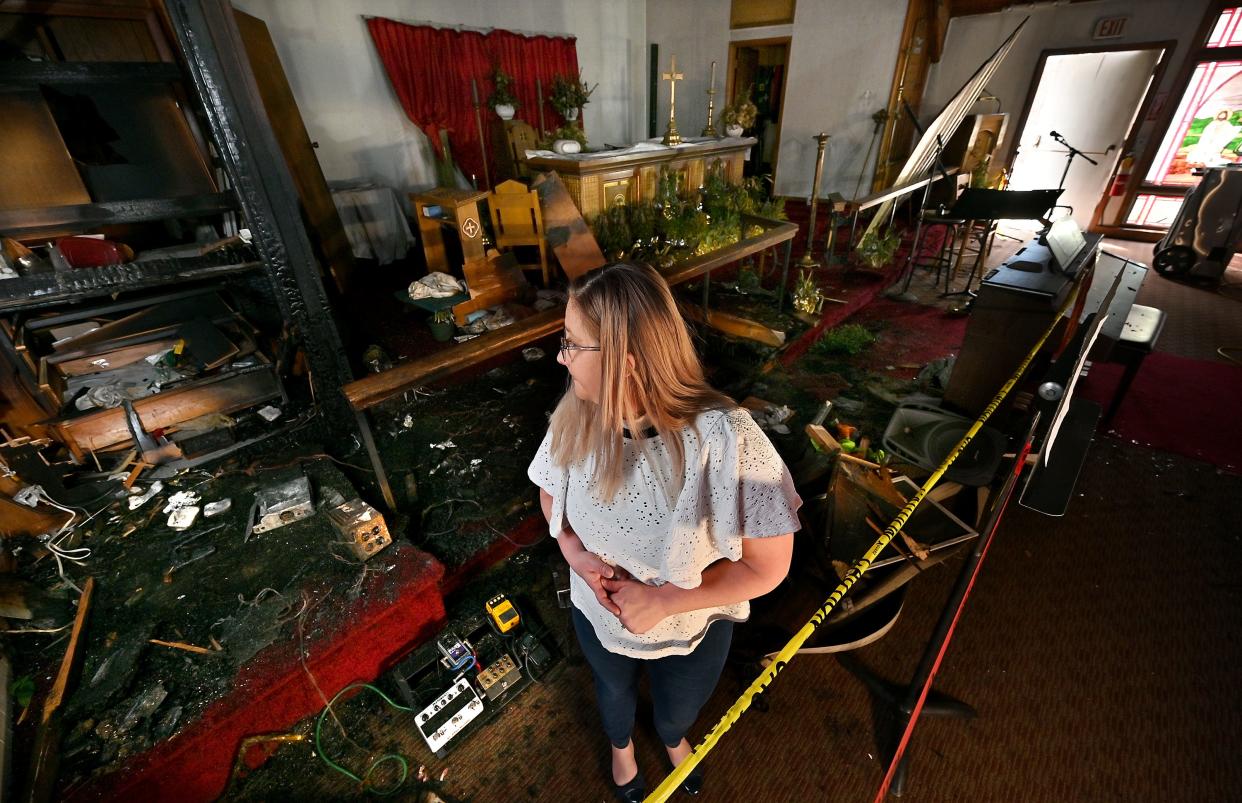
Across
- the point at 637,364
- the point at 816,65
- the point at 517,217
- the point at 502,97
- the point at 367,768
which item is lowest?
the point at 367,768

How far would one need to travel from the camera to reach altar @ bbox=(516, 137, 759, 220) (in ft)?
17.4

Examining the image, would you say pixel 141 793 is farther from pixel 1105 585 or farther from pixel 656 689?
pixel 1105 585

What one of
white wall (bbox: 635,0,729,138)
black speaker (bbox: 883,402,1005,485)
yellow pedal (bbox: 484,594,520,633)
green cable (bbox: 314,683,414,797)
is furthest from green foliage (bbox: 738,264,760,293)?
white wall (bbox: 635,0,729,138)

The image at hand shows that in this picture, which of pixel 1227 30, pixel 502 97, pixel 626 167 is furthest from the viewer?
pixel 502 97

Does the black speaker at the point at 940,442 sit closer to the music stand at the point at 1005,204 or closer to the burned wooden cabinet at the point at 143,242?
the music stand at the point at 1005,204

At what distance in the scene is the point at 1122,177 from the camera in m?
8.26

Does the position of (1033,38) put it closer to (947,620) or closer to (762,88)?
(762,88)

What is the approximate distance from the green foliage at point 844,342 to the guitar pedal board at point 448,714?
4.13 meters

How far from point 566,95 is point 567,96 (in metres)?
0.02

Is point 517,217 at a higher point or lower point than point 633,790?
higher

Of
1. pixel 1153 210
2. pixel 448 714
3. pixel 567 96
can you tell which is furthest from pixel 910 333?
pixel 1153 210

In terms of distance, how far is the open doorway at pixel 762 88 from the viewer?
9.84 m

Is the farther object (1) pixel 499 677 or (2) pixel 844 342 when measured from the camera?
(2) pixel 844 342

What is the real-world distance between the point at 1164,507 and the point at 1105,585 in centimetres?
100
